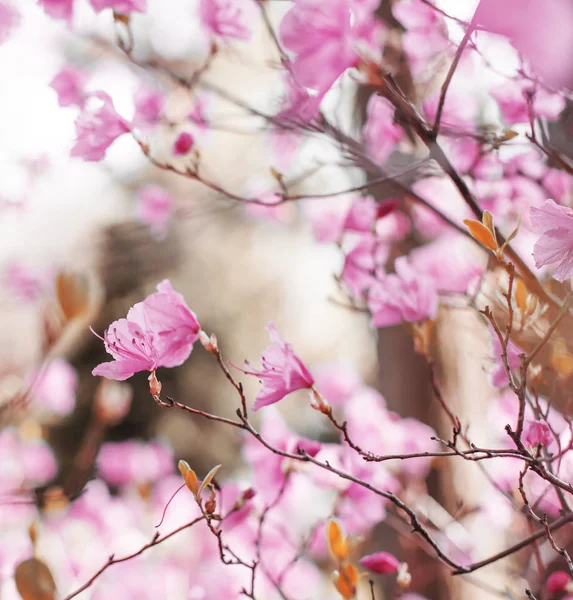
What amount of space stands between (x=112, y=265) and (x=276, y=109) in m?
3.38

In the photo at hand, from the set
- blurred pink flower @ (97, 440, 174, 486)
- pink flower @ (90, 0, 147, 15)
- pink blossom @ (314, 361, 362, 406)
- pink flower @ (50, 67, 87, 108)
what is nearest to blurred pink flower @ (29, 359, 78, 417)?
blurred pink flower @ (97, 440, 174, 486)

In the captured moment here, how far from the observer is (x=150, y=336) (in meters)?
0.66

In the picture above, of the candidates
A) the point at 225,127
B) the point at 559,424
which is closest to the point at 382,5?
the point at 225,127

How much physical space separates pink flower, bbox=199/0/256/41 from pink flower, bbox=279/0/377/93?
1.42 ft

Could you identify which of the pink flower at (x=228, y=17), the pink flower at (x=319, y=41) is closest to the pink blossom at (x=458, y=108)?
the pink flower at (x=228, y=17)

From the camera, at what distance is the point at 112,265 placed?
13.9ft

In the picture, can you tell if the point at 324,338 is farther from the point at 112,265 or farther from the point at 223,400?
the point at 112,265

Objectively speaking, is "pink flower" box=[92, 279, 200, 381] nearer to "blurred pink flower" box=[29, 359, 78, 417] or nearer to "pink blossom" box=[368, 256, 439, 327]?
"pink blossom" box=[368, 256, 439, 327]

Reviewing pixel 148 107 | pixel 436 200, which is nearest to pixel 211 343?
pixel 148 107

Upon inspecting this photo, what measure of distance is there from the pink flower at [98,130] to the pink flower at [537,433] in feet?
2.34

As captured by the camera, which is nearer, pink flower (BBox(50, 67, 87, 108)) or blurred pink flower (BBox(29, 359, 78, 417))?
pink flower (BBox(50, 67, 87, 108))

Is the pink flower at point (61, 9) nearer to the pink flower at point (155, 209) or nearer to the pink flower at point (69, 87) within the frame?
the pink flower at point (69, 87)

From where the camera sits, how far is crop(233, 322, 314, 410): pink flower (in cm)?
69

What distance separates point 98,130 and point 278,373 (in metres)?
0.52
